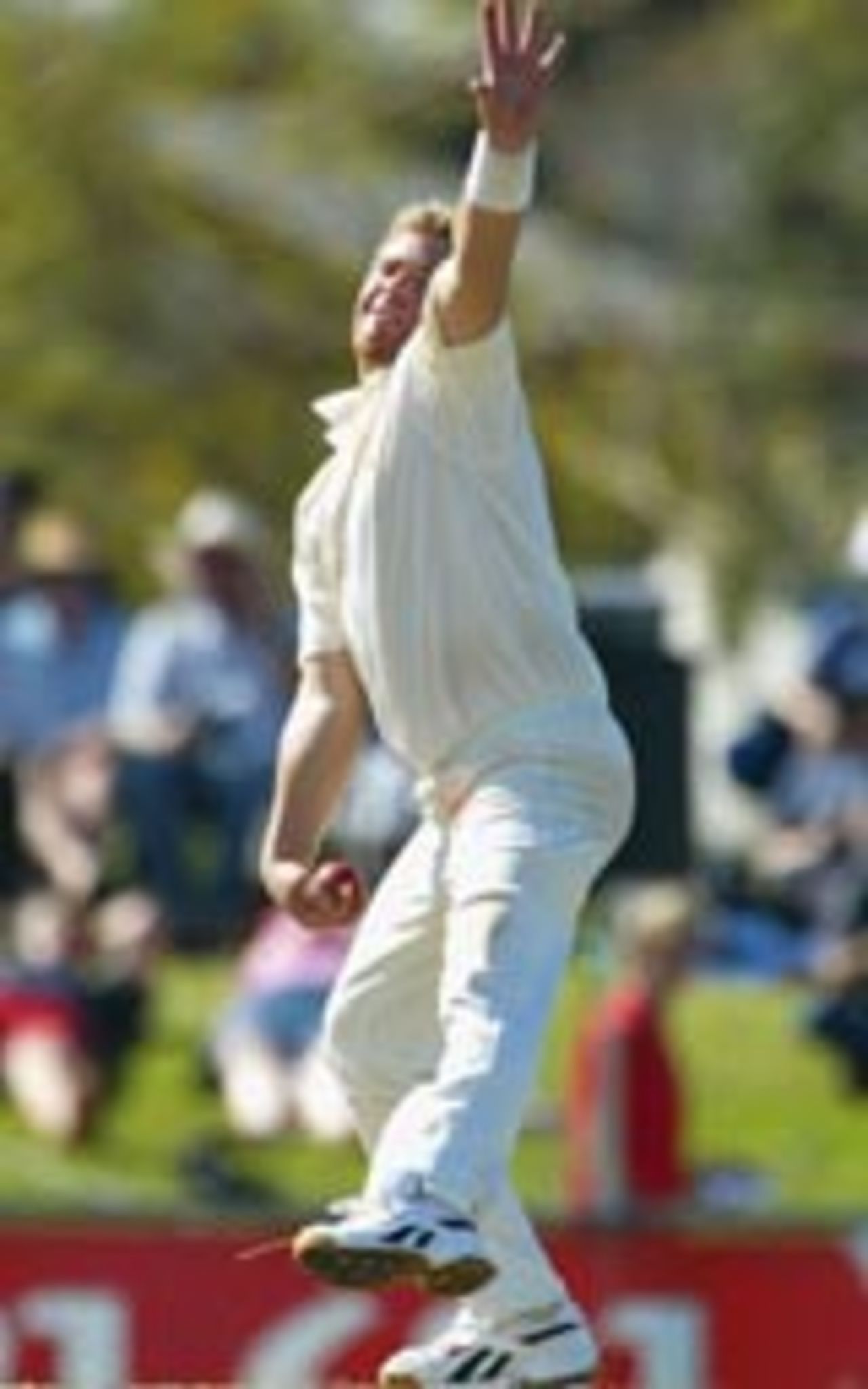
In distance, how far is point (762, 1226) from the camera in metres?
15.4

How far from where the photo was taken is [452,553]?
11.1 meters

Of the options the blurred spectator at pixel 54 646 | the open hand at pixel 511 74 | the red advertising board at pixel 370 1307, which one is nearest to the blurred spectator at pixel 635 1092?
the red advertising board at pixel 370 1307

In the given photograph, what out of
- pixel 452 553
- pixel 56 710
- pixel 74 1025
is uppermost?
pixel 56 710

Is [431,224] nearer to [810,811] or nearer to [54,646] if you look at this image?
[54,646]

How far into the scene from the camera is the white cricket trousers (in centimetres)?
1097

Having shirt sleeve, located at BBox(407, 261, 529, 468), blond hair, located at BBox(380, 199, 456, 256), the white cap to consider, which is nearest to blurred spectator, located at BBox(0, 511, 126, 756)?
the white cap

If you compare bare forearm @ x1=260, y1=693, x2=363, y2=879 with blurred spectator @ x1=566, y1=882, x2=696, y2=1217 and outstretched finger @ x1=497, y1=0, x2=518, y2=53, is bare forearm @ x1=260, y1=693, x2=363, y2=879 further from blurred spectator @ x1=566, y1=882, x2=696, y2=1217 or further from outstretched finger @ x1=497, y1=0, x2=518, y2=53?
blurred spectator @ x1=566, y1=882, x2=696, y2=1217

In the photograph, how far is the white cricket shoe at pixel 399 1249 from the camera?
10797mm

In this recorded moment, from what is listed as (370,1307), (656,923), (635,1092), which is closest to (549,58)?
(370,1307)

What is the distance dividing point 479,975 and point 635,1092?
227 inches

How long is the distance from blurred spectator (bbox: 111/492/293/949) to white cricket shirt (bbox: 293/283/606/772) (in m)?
6.99

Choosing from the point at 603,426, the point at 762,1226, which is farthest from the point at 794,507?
the point at 762,1226

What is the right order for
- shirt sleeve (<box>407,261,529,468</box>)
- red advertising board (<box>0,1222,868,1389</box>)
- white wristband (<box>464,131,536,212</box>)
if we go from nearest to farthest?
white wristband (<box>464,131,536,212</box>), shirt sleeve (<box>407,261,529,468</box>), red advertising board (<box>0,1222,868,1389</box>)

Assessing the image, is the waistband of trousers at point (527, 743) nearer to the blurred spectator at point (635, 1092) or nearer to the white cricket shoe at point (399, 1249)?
the white cricket shoe at point (399, 1249)
